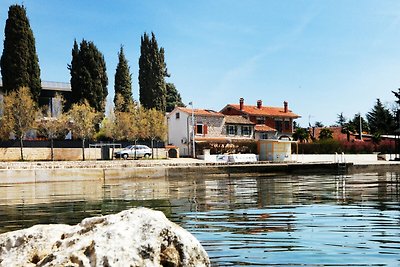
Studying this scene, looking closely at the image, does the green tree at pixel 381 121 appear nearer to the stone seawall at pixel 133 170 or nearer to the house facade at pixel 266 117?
the house facade at pixel 266 117

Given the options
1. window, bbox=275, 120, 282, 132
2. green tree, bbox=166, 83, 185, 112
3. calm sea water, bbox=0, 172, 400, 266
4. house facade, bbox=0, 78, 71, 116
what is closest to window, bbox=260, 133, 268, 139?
window, bbox=275, 120, 282, 132

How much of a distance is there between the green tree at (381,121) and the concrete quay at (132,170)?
39807 mm

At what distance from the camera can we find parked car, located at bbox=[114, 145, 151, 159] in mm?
55438

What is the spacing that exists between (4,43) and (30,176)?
23479 mm

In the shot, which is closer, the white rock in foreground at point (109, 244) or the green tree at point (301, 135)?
the white rock in foreground at point (109, 244)

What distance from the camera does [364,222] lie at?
13000 mm

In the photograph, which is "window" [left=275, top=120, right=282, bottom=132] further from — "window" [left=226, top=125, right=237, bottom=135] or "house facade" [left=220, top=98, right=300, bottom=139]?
"window" [left=226, top=125, right=237, bottom=135]

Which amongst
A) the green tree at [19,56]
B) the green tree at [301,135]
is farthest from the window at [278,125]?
the green tree at [19,56]

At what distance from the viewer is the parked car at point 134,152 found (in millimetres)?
55438

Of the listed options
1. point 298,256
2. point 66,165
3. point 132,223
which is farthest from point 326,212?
point 66,165

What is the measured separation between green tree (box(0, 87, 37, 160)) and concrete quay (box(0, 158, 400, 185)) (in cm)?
589

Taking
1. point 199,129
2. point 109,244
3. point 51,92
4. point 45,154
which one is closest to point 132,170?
point 45,154

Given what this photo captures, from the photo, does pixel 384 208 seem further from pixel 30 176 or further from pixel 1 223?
pixel 30 176

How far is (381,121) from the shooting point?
92812mm
